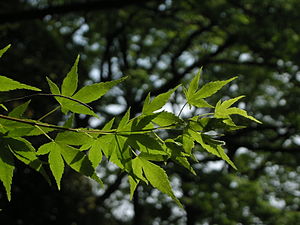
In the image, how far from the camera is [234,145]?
10758mm

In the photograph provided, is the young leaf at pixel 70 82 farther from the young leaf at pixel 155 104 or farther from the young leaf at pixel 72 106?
the young leaf at pixel 155 104

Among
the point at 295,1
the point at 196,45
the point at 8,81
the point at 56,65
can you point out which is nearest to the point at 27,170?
the point at 56,65

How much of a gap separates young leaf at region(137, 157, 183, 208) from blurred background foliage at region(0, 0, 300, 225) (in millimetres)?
7459

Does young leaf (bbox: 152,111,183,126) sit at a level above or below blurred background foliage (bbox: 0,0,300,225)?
above

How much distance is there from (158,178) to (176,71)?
12.4 m

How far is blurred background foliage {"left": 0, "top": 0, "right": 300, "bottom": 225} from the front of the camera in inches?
375

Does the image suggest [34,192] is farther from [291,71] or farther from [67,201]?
[291,71]

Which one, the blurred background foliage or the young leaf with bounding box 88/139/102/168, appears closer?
the young leaf with bounding box 88/139/102/168

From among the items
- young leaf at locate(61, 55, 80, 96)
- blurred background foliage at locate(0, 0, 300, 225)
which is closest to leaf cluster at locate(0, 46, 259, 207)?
young leaf at locate(61, 55, 80, 96)

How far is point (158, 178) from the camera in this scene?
0.96 meters

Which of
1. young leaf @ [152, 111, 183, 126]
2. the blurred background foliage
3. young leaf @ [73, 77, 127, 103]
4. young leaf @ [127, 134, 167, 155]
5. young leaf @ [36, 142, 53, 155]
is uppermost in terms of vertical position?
young leaf @ [73, 77, 127, 103]

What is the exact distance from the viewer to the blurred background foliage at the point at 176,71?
9.52 metres

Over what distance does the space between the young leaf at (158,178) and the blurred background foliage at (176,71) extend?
7.46 metres

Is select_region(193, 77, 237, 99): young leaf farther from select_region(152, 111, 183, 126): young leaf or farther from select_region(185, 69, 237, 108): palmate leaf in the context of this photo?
select_region(152, 111, 183, 126): young leaf
